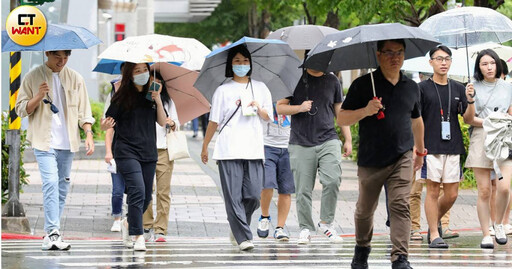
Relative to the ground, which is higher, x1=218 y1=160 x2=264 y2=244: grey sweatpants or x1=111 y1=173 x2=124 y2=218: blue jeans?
x1=218 y1=160 x2=264 y2=244: grey sweatpants

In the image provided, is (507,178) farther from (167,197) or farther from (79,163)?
(79,163)

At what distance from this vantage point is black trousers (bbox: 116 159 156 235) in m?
9.90

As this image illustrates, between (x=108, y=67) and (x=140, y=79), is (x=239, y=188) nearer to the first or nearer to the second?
(x=140, y=79)

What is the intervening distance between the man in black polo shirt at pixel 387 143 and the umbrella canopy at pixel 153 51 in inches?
99.5

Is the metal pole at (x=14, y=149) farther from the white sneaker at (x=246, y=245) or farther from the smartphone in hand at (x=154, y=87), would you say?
the white sneaker at (x=246, y=245)

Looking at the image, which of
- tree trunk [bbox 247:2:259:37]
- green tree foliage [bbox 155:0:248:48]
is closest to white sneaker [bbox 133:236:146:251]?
tree trunk [bbox 247:2:259:37]

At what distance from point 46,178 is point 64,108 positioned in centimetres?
70

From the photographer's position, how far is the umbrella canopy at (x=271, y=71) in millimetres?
10523

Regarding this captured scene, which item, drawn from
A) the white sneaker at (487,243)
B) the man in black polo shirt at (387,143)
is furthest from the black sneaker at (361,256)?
the white sneaker at (487,243)

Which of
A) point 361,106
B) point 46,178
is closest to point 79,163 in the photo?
point 46,178

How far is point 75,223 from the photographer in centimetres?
1322

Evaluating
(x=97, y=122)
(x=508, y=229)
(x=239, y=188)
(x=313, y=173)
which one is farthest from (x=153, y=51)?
(x=97, y=122)

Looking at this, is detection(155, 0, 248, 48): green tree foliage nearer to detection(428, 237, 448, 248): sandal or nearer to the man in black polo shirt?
detection(428, 237, 448, 248): sandal

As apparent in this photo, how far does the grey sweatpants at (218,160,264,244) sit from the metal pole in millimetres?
3317
